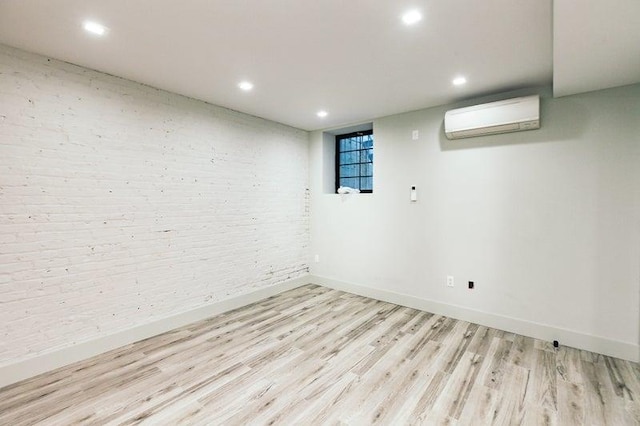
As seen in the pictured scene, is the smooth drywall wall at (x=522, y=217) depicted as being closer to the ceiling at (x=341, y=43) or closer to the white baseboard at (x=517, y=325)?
the white baseboard at (x=517, y=325)

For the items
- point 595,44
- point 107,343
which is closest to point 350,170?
point 595,44

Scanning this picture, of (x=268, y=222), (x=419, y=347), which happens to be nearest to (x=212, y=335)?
(x=268, y=222)

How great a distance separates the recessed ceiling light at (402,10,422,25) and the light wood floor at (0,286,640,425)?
2.62 m

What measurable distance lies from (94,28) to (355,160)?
3.67m

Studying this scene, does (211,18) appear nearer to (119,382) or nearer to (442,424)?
(119,382)

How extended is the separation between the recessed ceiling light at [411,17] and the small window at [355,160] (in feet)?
9.21

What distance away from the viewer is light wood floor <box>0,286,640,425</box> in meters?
1.96

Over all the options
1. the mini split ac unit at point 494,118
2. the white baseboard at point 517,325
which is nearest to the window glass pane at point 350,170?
the mini split ac unit at point 494,118

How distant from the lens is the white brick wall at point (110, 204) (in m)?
2.34

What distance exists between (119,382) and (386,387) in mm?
2095

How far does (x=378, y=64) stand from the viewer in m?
2.55

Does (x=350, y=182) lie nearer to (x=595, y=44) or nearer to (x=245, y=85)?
(x=245, y=85)

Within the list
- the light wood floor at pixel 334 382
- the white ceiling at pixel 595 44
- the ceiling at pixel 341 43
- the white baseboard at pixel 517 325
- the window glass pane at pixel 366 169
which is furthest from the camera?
the window glass pane at pixel 366 169

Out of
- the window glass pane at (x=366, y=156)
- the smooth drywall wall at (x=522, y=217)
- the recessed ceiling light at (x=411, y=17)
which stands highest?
the recessed ceiling light at (x=411, y=17)
